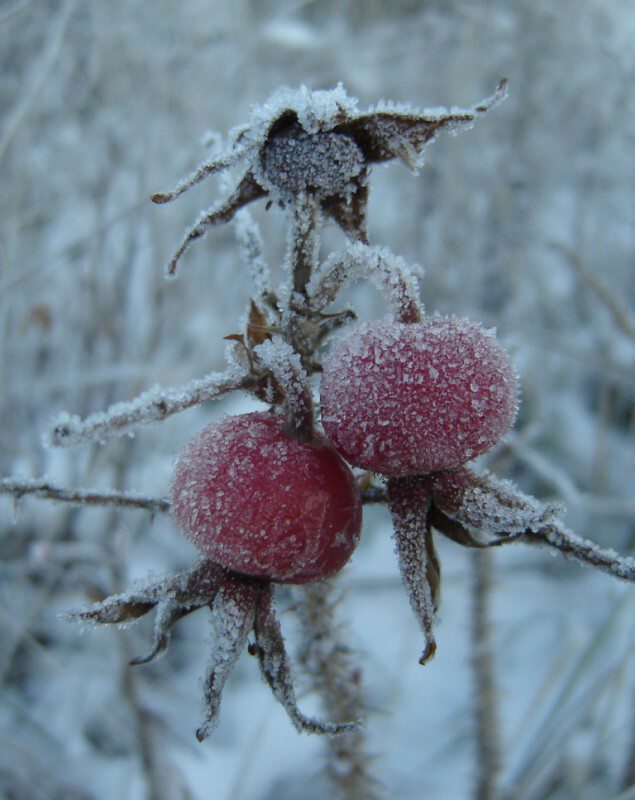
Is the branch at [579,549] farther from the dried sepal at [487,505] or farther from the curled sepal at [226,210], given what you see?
the curled sepal at [226,210]

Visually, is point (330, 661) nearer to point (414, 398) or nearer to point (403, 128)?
point (414, 398)

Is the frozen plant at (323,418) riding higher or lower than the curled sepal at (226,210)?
lower

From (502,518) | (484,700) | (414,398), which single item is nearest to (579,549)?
(502,518)

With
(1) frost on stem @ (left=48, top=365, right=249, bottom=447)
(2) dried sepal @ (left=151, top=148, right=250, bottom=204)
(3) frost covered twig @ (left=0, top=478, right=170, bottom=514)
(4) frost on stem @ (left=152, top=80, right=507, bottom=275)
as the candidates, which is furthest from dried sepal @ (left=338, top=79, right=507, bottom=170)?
(3) frost covered twig @ (left=0, top=478, right=170, bottom=514)

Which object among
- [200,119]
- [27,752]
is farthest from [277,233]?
[27,752]

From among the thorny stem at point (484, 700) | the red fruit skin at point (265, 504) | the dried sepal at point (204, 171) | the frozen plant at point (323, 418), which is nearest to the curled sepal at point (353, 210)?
the frozen plant at point (323, 418)

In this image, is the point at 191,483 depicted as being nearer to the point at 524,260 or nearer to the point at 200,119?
the point at 200,119

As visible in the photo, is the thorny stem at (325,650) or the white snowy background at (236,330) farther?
the white snowy background at (236,330)

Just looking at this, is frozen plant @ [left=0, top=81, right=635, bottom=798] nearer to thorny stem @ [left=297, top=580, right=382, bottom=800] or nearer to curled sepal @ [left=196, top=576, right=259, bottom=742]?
curled sepal @ [left=196, top=576, right=259, bottom=742]
